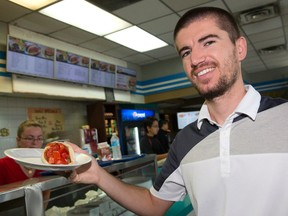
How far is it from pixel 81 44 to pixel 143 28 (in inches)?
48.3

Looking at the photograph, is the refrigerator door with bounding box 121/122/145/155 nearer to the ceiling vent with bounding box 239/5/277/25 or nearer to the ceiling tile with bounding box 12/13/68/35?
the ceiling tile with bounding box 12/13/68/35

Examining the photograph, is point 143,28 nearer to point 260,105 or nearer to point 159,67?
point 159,67

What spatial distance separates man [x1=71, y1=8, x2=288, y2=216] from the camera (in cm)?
100

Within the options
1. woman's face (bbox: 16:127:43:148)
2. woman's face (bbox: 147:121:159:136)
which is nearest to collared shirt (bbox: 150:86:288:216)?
woman's face (bbox: 16:127:43:148)

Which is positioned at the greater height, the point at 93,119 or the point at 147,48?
the point at 147,48

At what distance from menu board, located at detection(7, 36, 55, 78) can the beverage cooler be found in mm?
2289

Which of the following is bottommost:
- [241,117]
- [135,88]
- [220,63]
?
[241,117]

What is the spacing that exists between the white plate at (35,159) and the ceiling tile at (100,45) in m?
3.94

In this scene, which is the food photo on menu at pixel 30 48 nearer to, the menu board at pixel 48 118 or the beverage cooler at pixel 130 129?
the menu board at pixel 48 118

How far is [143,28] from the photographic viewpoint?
15.1 feet

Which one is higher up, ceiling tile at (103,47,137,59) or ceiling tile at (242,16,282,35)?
ceiling tile at (242,16,282,35)

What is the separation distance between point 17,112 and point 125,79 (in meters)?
2.52

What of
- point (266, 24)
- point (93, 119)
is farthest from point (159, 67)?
point (266, 24)

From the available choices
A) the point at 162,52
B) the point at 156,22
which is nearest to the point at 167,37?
the point at 156,22
